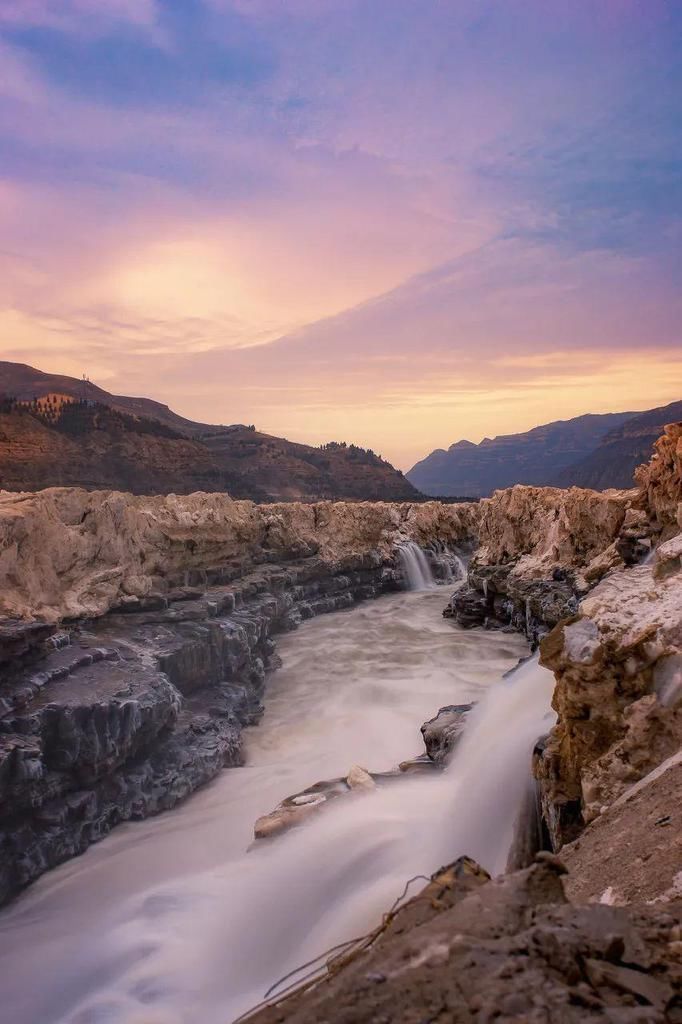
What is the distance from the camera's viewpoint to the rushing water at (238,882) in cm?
531

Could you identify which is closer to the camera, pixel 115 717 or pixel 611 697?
pixel 611 697

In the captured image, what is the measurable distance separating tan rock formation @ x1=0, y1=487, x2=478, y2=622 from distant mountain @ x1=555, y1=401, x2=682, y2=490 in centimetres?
6224

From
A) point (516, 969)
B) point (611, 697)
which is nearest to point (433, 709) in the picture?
point (611, 697)

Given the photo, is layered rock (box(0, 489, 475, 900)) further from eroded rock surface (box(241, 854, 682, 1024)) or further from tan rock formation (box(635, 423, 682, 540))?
tan rock formation (box(635, 423, 682, 540))

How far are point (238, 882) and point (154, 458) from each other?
1634 inches

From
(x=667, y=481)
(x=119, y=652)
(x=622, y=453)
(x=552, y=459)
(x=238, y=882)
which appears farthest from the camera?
(x=552, y=459)

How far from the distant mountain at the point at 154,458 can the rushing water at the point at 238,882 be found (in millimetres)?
30849

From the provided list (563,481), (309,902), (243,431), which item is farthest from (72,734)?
(563,481)

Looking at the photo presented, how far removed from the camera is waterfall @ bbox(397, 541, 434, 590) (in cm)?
2570

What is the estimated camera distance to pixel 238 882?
6.63 metres

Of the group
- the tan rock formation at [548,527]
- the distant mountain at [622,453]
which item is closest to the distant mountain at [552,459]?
the distant mountain at [622,453]

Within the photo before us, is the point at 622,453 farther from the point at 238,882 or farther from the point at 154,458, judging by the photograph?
the point at 238,882

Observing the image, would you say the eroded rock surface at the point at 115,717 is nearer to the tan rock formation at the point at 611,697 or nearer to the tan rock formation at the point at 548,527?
the tan rock formation at the point at 611,697

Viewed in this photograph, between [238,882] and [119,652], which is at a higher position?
[119,652]
